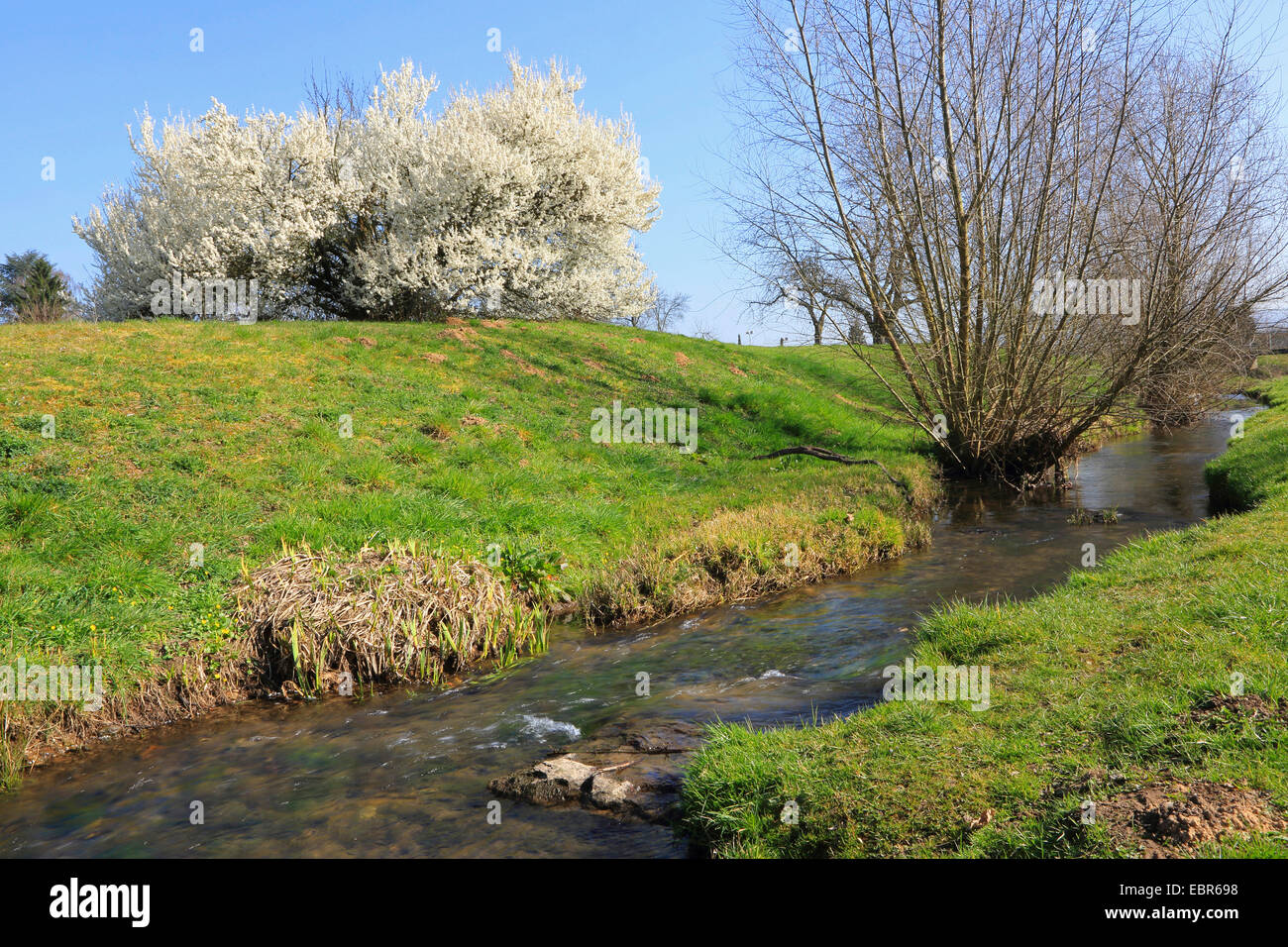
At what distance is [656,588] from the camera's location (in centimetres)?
959

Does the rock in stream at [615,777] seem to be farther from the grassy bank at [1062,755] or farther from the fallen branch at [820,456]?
the fallen branch at [820,456]

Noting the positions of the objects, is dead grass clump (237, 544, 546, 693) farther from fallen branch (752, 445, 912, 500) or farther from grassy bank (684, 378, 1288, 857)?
fallen branch (752, 445, 912, 500)

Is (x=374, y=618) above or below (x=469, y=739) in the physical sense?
above

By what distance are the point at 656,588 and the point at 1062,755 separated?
18.4ft

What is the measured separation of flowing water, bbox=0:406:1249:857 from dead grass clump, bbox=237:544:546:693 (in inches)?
15.4

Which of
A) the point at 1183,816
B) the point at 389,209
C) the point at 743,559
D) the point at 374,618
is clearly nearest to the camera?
the point at 1183,816

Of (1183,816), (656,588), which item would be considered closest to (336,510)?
(656,588)

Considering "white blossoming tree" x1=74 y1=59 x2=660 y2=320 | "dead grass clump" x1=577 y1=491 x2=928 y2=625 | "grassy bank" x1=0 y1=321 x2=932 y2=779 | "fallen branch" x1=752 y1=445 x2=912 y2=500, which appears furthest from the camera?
"white blossoming tree" x1=74 y1=59 x2=660 y2=320

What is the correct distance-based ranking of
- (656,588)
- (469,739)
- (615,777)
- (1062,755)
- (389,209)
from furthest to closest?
(389,209), (656,588), (469,739), (615,777), (1062,755)

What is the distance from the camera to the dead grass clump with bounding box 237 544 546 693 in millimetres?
7645

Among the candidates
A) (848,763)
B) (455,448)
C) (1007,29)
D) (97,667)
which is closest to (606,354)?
(455,448)

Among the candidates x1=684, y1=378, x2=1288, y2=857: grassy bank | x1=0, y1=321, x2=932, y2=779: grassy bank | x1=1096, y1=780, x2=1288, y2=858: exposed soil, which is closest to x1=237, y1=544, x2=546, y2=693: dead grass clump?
x1=0, y1=321, x2=932, y2=779: grassy bank

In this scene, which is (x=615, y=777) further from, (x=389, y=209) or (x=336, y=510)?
(x=389, y=209)
